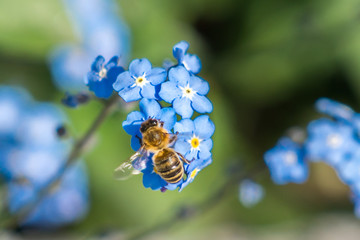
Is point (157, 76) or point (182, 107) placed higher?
point (157, 76)

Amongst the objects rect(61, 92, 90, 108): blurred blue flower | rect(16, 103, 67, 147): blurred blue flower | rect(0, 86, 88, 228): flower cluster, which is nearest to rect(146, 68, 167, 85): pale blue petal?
rect(61, 92, 90, 108): blurred blue flower

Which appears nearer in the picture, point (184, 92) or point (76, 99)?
point (184, 92)

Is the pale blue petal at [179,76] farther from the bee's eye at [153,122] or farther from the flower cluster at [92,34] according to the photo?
the flower cluster at [92,34]

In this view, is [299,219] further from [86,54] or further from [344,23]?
[86,54]

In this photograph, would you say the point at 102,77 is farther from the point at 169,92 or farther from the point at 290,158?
the point at 290,158

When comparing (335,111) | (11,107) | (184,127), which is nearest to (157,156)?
(184,127)

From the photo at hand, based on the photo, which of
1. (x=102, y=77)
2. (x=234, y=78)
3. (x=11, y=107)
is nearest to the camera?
(x=102, y=77)
